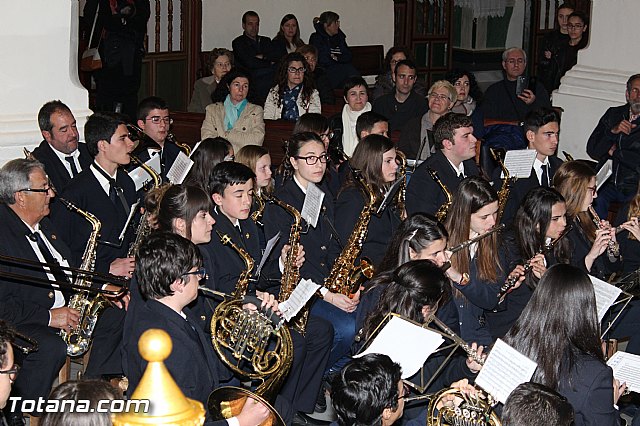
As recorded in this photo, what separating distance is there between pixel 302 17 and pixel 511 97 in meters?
4.28

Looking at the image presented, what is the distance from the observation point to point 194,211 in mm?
5008

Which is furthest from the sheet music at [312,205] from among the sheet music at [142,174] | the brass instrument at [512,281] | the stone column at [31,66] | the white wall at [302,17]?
the white wall at [302,17]

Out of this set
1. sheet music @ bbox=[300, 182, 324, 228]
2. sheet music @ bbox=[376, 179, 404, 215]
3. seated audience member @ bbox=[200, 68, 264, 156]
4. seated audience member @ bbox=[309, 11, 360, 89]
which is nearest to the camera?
sheet music @ bbox=[300, 182, 324, 228]

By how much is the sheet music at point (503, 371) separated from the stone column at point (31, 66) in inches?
157

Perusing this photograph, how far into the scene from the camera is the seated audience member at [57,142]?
6453 millimetres

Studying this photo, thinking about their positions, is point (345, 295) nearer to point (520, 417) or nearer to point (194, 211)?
point (194, 211)

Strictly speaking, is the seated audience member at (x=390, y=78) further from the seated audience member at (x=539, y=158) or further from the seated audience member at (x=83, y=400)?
the seated audience member at (x=83, y=400)

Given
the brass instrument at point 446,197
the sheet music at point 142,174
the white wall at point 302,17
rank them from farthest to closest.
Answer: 1. the white wall at point 302,17
2. the brass instrument at point 446,197
3. the sheet music at point 142,174

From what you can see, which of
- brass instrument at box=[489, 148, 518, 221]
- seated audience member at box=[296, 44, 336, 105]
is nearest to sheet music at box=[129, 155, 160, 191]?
brass instrument at box=[489, 148, 518, 221]

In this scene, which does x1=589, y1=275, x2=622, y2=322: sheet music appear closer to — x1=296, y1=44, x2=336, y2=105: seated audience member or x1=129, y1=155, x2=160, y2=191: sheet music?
x1=129, y1=155, x2=160, y2=191: sheet music

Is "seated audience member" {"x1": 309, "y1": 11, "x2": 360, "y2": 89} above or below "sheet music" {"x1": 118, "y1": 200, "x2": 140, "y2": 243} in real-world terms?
above

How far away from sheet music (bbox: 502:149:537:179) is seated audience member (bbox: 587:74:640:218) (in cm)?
114

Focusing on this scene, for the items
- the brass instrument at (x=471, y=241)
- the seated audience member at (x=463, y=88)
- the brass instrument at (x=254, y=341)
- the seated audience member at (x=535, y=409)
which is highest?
the seated audience member at (x=463, y=88)

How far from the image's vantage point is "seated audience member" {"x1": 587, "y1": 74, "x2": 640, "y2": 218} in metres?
7.83
